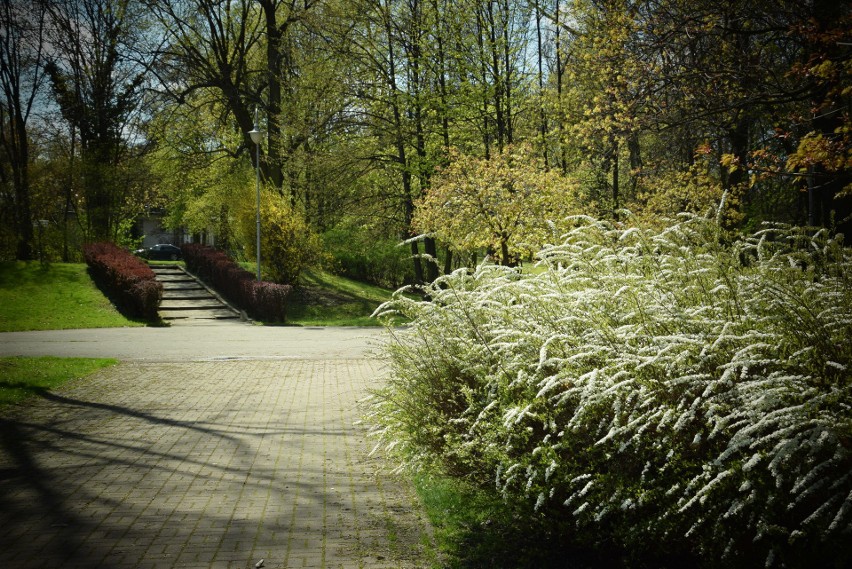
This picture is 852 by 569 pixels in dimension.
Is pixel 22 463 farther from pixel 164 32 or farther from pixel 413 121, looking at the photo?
pixel 164 32

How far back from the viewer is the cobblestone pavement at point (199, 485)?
14.7 feet

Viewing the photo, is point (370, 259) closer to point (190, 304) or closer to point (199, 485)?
point (190, 304)

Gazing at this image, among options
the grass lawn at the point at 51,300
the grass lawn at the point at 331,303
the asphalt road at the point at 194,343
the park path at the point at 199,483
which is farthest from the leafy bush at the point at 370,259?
the park path at the point at 199,483

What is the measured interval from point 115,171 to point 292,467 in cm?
2729

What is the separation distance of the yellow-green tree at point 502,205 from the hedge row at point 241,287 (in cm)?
580

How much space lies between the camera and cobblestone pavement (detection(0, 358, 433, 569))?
4.49 metres

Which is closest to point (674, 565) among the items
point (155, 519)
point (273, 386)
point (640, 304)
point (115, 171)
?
point (640, 304)

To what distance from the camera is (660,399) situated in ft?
12.8

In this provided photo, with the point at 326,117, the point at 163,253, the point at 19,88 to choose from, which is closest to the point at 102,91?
the point at 326,117

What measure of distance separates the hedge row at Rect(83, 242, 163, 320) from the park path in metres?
11.9

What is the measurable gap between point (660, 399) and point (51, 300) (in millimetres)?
24041

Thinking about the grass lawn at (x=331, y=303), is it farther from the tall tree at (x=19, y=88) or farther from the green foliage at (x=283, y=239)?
the tall tree at (x=19, y=88)

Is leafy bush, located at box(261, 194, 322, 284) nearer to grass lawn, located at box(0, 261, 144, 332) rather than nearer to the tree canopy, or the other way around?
the tree canopy

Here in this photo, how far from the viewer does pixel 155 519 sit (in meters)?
5.08
